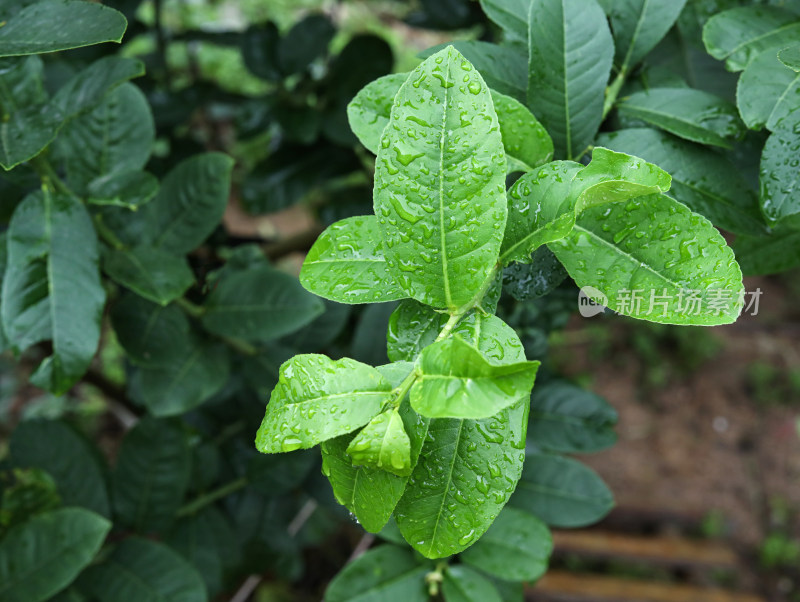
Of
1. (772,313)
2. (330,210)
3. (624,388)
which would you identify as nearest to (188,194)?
(330,210)

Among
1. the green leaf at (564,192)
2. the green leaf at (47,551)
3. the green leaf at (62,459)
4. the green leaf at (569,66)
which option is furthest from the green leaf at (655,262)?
the green leaf at (62,459)

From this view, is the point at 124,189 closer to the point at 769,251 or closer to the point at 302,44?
the point at 302,44

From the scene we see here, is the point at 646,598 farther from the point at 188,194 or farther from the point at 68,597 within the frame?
the point at 188,194

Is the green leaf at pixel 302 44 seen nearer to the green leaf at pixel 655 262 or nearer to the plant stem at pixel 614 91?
the plant stem at pixel 614 91

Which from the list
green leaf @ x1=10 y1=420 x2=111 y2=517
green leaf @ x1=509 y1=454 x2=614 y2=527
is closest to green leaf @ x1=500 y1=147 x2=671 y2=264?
green leaf @ x1=509 y1=454 x2=614 y2=527

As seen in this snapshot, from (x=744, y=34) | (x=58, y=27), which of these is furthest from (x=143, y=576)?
(x=744, y=34)
